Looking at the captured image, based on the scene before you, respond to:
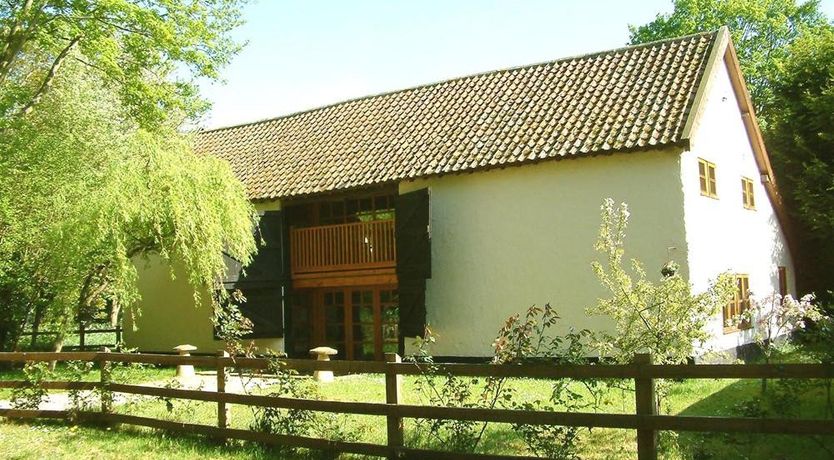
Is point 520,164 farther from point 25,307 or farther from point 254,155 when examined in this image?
point 25,307

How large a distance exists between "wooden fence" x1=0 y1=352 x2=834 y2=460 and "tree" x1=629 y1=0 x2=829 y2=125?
30.3m

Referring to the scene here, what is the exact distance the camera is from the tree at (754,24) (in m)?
33.5

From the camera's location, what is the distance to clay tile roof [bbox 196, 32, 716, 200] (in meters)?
15.2

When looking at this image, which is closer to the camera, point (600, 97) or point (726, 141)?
point (600, 97)

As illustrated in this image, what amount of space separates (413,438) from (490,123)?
11108mm

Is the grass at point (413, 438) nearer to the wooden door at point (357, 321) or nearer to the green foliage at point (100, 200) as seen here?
the green foliage at point (100, 200)

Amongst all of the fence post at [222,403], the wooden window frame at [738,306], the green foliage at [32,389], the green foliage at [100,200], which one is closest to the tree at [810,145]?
the wooden window frame at [738,306]

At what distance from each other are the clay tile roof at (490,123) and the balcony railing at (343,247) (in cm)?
112

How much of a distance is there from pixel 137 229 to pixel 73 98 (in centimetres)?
343

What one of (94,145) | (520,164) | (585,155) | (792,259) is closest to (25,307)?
(94,145)

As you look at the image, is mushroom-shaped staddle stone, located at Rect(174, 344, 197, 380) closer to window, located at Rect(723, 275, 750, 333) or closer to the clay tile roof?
the clay tile roof

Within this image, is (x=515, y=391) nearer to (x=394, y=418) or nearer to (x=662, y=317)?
Answer: (x=394, y=418)

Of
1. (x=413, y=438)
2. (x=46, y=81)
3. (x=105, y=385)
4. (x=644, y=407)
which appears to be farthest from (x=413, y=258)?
(x=644, y=407)

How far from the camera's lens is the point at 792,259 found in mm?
21844
